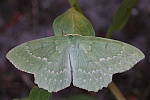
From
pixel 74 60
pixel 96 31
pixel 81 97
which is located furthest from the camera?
pixel 96 31

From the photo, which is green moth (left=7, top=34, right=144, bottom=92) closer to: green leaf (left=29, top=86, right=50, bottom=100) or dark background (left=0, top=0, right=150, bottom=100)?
green leaf (left=29, top=86, right=50, bottom=100)

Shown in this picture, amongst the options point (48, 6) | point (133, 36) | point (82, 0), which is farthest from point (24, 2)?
point (133, 36)

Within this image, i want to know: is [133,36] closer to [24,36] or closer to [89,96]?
[89,96]

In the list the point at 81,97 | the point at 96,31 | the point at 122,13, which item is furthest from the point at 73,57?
the point at 96,31

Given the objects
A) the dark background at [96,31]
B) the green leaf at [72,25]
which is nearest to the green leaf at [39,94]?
the green leaf at [72,25]

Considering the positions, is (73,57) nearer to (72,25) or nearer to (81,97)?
(72,25)
